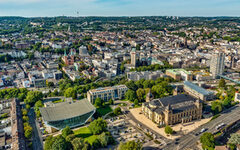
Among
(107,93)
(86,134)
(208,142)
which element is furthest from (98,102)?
(208,142)

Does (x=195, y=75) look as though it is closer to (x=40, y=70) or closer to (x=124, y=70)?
(x=124, y=70)

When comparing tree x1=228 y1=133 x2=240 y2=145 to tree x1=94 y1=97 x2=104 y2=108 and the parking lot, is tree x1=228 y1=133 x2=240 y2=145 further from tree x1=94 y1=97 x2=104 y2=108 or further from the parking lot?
tree x1=94 y1=97 x2=104 y2=108

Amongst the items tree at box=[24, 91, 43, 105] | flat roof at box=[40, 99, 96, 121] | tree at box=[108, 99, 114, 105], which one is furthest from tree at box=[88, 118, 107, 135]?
tree at box=[24, 91, 43, 105]

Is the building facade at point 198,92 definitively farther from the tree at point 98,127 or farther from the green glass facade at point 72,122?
the tree at point 98,127

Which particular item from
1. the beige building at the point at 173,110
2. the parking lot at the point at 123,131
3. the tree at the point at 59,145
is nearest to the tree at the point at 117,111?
the parking lot at the point at 123,131

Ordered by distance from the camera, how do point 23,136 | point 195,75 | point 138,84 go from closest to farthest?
point 23,136 < point 138,84 < point 195,75

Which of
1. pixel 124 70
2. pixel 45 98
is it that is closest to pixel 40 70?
pixel 45 98

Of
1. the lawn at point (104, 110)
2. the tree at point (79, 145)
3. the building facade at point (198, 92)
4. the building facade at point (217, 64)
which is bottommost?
the lawn at point (104, 110)
